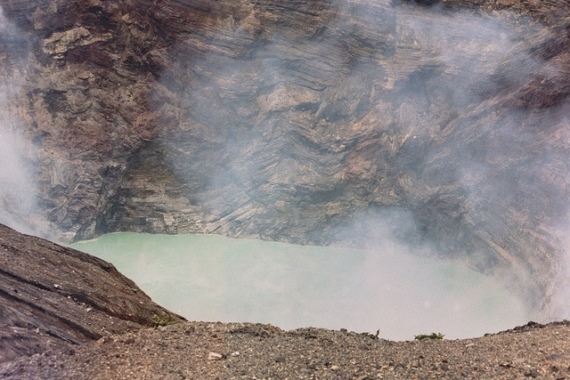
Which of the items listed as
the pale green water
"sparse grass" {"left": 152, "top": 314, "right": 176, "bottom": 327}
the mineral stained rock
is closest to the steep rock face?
the pale green water

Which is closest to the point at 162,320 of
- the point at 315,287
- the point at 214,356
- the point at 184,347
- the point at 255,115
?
the point at 184,347

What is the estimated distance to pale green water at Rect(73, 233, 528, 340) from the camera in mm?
13188

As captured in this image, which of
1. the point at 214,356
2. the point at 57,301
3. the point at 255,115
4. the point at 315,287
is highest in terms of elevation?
the point at 255,115

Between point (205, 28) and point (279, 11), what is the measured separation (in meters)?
2.25

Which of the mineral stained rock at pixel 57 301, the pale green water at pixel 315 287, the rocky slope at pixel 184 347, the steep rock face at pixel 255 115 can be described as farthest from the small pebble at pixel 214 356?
the steep rock face at pixel 255 115

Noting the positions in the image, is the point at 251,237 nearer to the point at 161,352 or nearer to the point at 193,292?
the point at 193,292

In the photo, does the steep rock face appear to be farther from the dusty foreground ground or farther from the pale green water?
the dusty foreground ground

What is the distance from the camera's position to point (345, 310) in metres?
13.5

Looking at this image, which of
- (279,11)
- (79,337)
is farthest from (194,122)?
(79,337)

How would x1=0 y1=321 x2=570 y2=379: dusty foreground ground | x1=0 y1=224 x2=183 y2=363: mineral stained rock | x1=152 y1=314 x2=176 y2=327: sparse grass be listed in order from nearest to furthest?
1. x1=0 y1=321 x2=570 y2=379: dusty foreground ground
2. x1=0 y1=224 x2=183 y2=363: mineral stained rock
3. x1=152 y1=314 x2=176 y2=327: sparse grass

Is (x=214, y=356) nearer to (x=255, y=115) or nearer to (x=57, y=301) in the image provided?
(x=57, y=301)

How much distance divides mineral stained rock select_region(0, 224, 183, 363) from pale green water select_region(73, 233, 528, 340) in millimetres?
3505

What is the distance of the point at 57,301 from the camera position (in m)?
8.45

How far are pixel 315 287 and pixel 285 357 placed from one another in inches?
285
